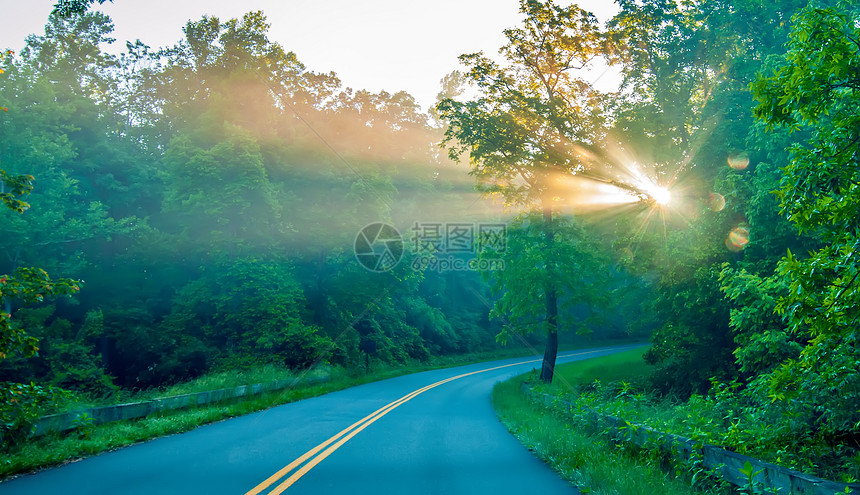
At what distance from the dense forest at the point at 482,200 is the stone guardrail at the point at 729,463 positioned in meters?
1.18

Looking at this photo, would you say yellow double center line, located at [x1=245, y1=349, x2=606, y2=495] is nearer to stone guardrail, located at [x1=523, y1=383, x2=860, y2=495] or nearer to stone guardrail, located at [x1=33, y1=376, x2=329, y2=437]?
stone guardrail, located at [x1=33, y1=376, x2=329, y2=437]

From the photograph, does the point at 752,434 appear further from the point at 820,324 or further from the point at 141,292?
the point at 141,292

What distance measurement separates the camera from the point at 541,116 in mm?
22750

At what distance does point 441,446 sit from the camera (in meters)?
9.47

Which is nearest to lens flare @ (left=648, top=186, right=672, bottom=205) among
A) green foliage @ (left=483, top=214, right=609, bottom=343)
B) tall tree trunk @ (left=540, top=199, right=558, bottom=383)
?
green foliage @ (left=483, top=214, right=609, bottom=343)

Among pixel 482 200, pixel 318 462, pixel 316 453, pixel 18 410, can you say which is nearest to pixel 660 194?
pixel 482 200

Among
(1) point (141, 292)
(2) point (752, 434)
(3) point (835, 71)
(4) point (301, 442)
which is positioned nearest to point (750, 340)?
(2) point (752, 434)

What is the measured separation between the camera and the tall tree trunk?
22.8m

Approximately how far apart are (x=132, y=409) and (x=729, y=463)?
10.7m

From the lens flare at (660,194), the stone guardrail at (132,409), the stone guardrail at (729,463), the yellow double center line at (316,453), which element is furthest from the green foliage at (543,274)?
the stone guardrail at (729,463)

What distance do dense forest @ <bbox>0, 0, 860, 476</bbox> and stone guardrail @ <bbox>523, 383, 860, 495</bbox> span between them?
3.88ft

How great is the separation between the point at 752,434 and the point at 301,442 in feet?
23.2

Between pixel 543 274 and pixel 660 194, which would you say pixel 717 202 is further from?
pixel 543 274

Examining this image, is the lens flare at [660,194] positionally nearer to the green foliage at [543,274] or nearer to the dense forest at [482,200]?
the dense forest at [482,200]
